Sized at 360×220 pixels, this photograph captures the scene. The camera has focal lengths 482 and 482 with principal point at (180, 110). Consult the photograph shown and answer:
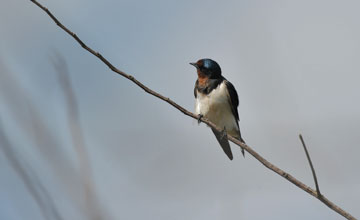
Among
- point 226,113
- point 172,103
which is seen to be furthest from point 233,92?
point 172,103

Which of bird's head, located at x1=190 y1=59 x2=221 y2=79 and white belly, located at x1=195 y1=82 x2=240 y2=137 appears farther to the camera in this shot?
bird's head, located at x1=190 y1=59 x2=221 y2=79

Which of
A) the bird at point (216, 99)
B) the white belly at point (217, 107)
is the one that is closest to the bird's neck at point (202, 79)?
the bird at point (216, 99)

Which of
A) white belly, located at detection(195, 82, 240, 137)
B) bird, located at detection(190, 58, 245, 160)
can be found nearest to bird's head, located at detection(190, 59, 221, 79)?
bird, located at detection(190, 58, 245, 160)

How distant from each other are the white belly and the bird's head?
0.47ft

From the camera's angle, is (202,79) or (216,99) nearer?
(216,99)

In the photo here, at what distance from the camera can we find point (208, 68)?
17.6 ft

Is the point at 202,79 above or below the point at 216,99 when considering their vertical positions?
above

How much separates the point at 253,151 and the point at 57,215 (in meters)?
1.42

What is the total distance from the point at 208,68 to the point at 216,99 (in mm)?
420

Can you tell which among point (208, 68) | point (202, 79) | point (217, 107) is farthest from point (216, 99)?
point (208, 68)

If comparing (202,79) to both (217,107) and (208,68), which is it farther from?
(217,107)

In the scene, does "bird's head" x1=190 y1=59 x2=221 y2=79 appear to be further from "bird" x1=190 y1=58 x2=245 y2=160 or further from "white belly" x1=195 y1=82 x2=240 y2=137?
"white belly" x1=195 y1=82 x2=240 y2=137

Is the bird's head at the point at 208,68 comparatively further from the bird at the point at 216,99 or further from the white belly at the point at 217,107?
the white belly at the point at 217,107

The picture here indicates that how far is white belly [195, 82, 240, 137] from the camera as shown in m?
5.11
